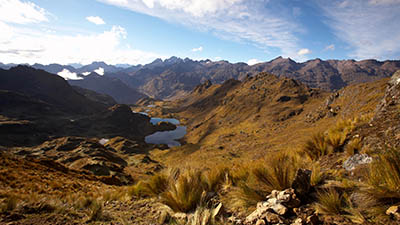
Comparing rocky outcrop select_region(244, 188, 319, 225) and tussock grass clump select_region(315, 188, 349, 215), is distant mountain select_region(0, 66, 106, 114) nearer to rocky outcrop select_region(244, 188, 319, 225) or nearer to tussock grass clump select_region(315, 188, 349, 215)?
rocky outcrop select_region(244, 188, 319, 225)

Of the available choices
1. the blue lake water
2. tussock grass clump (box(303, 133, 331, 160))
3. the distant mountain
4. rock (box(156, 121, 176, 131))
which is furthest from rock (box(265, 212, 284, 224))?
the distant mountain

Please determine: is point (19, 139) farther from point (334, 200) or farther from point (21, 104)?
point (334, 200)

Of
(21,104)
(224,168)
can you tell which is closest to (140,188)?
(224,168)

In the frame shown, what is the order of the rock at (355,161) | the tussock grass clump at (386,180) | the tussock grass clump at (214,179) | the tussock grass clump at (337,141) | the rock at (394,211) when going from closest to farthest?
the rock at (394,211)
the tussock grass clump at (386,180)
the rock at (355,161)
the tussock grass clump at (214,179)
the tussock grass clump at (337,141)

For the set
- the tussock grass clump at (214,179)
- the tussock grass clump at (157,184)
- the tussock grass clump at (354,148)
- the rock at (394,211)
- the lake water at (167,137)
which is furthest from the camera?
the lake water at (167,137)

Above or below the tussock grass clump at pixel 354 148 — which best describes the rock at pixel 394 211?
below

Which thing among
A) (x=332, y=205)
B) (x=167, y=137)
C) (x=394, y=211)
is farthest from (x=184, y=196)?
(x=167, y=137)

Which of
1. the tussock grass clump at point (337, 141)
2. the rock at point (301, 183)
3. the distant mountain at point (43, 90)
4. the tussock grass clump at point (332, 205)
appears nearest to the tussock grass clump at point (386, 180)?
the tussock grass clump at point (332, 205)

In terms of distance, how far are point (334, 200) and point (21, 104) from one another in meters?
192

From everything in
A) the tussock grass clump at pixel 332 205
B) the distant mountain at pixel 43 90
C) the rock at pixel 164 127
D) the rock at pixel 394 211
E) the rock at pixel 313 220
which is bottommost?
the rock at pixel 164 127

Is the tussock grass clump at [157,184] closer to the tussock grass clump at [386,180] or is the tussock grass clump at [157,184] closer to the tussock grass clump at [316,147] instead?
the tussock grass clump at [386,180]

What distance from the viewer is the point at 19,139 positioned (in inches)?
3477

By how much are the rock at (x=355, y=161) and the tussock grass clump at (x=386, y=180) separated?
1.56m

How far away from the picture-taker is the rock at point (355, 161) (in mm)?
4660
